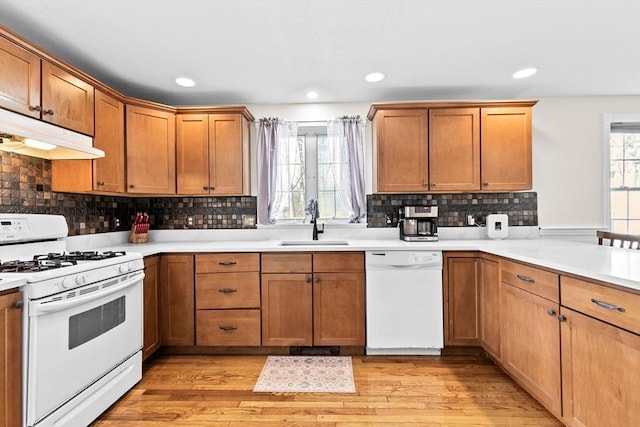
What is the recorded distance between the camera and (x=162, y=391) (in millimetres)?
2133

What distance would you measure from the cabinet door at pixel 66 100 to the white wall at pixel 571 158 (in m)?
3.96

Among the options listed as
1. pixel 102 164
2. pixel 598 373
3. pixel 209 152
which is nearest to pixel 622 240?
pixel 598 373

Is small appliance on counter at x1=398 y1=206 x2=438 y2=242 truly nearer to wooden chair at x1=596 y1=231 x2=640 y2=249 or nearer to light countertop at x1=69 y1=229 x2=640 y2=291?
light countertop at x1=69 y1=229 x2=640 y2=291

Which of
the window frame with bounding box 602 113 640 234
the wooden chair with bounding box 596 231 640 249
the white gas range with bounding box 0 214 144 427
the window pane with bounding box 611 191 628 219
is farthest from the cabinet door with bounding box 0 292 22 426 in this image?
the window pane with bounding box 611 191 628 219

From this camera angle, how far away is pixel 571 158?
3.20 metres

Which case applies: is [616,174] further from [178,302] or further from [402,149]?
[178,302]

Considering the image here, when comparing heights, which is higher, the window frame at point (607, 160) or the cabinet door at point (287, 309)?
the window frame at point (607, 160)

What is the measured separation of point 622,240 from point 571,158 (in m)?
1.12

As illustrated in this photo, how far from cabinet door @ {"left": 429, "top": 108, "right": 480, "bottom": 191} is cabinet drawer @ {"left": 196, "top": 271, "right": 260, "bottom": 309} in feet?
5.93

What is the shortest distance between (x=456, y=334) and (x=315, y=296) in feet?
3.86

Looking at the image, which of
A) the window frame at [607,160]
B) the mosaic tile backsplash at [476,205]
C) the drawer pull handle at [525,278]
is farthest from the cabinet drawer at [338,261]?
the window frame at [607,160]

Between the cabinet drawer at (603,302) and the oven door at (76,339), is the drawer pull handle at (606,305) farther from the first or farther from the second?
the oven door at (76,339)

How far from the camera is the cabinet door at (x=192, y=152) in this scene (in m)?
2.97

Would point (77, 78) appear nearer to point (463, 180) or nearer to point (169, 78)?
point (169, 78)
